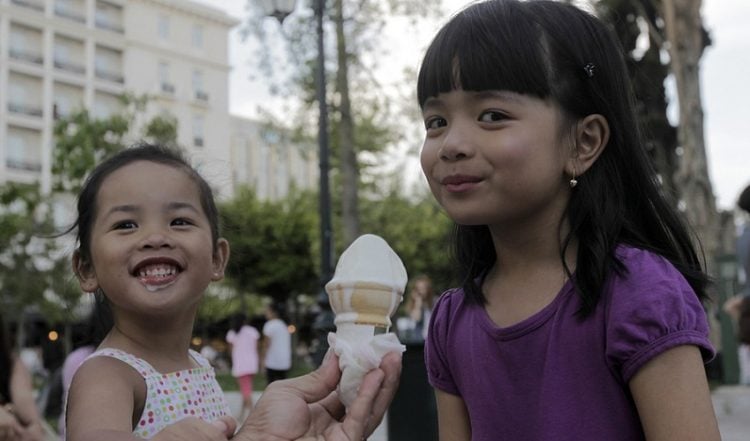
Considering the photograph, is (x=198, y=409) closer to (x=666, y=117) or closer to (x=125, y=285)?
(x=125, y=285)

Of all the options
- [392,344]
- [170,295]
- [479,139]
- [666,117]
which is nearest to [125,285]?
[170,295]

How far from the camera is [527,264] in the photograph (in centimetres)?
175

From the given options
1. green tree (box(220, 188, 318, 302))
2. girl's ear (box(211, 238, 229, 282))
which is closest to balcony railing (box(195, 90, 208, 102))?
green tree (box(220, 188, 318, 302))

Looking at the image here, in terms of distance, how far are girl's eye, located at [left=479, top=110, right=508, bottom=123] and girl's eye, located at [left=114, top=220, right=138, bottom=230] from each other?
811mm

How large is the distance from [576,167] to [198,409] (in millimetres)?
985

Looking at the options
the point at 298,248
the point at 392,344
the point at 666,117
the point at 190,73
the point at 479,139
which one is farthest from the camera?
the point at 190,73

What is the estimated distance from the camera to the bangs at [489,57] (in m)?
1.61

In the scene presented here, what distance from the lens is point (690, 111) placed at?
12625mm

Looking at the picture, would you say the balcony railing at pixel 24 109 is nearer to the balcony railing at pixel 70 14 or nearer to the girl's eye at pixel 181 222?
the balcony railing at pixel 70 14

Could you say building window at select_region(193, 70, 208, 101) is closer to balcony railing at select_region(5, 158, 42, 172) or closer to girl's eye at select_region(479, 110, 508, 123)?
balcony railing at select_region(5, 158, 42, 172)

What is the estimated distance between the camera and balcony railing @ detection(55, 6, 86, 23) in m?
52.2

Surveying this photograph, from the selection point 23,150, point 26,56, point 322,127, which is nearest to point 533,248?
point 322,127

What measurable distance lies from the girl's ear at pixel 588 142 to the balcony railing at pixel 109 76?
2189 inches

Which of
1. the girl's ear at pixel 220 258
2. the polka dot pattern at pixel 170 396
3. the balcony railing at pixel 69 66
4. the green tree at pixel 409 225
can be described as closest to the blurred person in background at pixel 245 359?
the girl's ear at pixel 220 258
